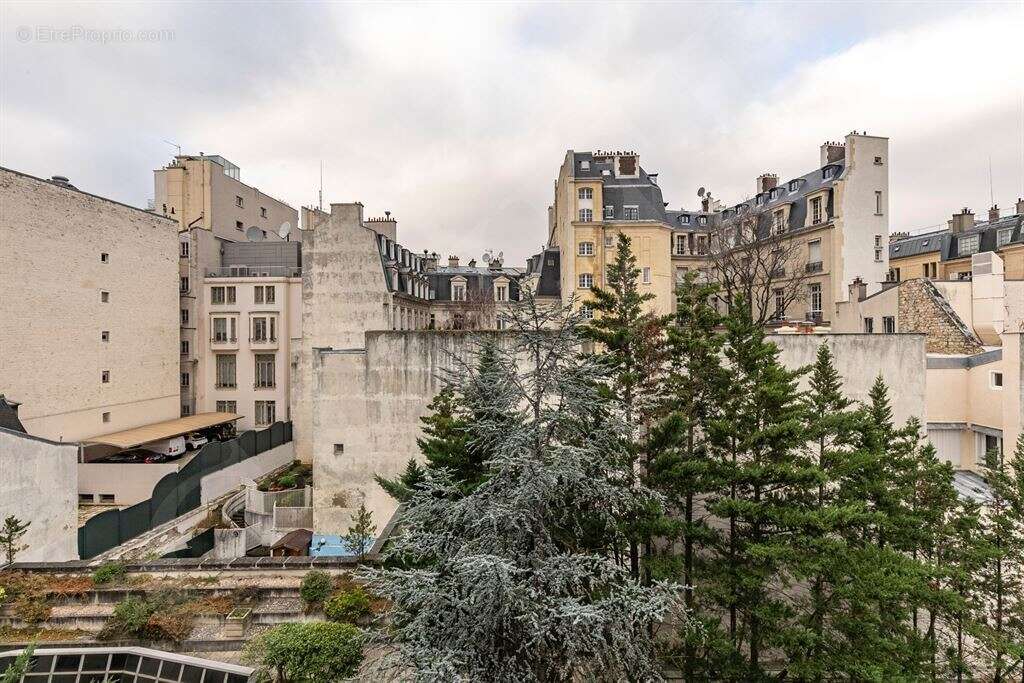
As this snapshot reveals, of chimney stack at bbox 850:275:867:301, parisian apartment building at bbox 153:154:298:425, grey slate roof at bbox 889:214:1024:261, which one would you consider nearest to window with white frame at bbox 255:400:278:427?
parisian apartment building at bbox 153:154:298:425

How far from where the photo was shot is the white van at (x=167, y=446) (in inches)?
1114

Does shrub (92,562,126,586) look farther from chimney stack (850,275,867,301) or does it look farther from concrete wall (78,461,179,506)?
chimney stack (850,275,867,301)

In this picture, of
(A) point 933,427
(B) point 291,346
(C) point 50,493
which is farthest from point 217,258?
(A) point 933,427

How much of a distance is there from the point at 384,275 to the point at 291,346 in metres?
10.5

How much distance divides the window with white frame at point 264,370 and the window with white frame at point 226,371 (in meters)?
1.67

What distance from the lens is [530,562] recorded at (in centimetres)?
729

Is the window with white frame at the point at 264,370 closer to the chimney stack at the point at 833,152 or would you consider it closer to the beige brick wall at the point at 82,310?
the beige brick wall at the point at 82,310

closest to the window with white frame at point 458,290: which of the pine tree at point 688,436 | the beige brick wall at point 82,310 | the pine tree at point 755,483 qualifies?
the beige brick wall at point 82,310

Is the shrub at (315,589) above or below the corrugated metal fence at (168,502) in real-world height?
above

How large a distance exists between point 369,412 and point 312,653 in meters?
12.3

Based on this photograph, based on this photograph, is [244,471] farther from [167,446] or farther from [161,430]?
[161,430]

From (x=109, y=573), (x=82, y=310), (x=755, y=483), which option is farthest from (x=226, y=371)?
(x=755, y=483)

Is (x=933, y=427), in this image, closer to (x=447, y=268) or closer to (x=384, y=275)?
(x=384, y=275)

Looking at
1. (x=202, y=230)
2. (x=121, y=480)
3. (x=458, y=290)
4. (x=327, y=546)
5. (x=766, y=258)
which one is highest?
(x=202, y=230)
